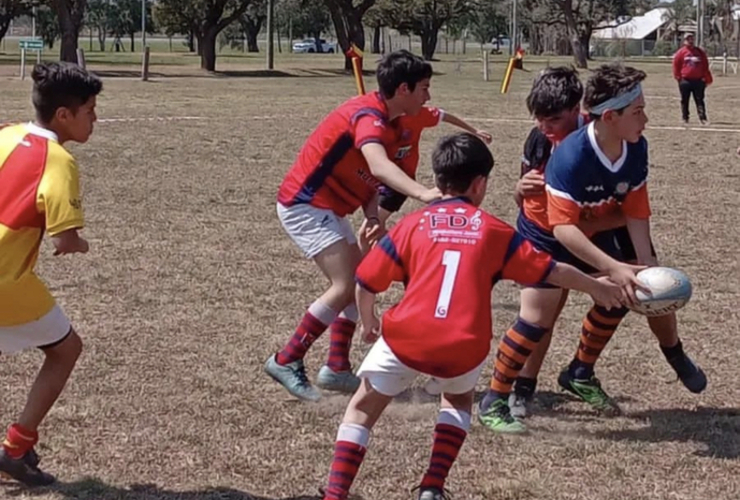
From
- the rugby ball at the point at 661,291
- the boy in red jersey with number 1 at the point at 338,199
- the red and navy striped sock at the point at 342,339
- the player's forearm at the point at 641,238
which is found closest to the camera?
the rugby ball at the point at 661,291

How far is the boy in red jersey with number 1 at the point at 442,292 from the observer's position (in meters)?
4.03

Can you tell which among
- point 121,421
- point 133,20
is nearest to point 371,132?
point 121,421

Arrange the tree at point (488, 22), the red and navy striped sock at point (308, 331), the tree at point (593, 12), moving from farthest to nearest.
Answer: the tree at point (488, 22)
the tree at point (593, 12)
the red and navy striped sock at point (308, 331)

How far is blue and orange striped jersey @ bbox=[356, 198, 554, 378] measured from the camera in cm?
402

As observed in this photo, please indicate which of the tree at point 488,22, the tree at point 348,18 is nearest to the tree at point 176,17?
the tree at point 348,18

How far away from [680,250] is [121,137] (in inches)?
409

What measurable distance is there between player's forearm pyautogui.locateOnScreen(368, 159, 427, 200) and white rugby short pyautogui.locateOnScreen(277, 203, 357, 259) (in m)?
0.56

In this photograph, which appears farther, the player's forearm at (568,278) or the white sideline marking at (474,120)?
the white sideline marking at (474,120)

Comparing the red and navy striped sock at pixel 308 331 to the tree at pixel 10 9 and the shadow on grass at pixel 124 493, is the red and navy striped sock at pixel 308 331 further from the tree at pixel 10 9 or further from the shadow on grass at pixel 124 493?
the tree at pixel 10 9

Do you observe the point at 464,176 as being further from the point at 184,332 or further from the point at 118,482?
the point at 184,332

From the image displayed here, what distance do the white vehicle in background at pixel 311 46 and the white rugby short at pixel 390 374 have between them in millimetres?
99901

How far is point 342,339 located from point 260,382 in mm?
494

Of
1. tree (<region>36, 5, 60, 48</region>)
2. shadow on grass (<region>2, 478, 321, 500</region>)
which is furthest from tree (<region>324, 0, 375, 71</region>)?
shadow on grass (<region>2, 478, 321, 500</region>)

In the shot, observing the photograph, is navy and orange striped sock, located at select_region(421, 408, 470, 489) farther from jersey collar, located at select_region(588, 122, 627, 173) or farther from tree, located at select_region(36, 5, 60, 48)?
tree, located at select_region(36, 5, 60, 48)
